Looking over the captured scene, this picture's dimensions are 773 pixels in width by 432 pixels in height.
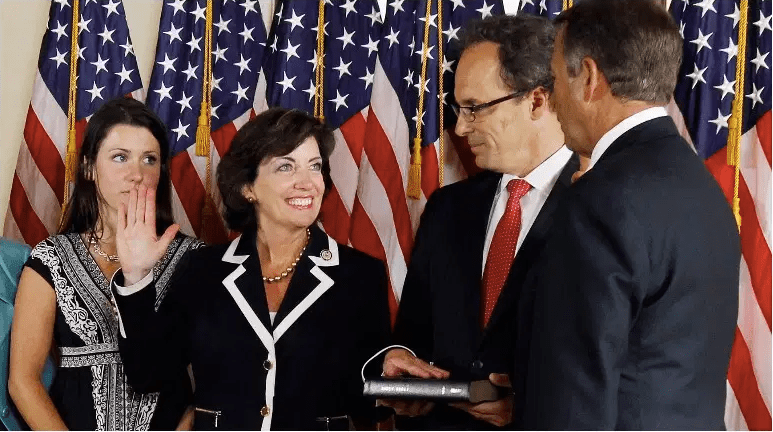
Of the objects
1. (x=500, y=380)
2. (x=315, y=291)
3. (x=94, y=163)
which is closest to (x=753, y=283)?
(x=500, y=380)

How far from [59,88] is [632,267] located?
2.50 metres

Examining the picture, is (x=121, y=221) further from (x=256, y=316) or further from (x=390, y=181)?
(x=390, y=181)

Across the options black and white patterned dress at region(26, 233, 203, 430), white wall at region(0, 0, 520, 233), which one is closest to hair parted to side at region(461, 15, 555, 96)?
black and white patterned dress at region(26, 233, 203, 430)

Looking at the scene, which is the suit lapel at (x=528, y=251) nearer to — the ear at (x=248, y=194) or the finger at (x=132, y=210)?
the ear at (x=248, y=194)

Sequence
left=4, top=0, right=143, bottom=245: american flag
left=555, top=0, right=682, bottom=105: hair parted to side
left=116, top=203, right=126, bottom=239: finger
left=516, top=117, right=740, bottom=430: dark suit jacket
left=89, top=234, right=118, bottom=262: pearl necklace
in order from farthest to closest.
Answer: left=4, top=0, right=143, bottom=245: american flag
left=89, top=234, right=118, bottom=262: pearl necklace
left=116, top=203, right=126, bottom=239: finger
left=555, top=0, right=682, bottom=105: hair parted to side
left=516, top=117, right=740, bottom=430: dark suit jacket

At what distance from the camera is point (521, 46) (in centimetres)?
268

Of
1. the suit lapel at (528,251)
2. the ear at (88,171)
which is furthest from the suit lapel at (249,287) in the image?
the suit lapel at (528,251)

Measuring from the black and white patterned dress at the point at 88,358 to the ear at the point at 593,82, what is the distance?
153 centimetres

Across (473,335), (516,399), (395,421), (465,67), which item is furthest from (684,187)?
(395,421)

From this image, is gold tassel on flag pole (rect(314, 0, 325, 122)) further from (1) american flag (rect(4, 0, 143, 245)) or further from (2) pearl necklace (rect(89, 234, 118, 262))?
(2) pearl necklace (rect(89, 234, 118, 262))

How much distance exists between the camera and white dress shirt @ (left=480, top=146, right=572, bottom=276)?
2.56 metres

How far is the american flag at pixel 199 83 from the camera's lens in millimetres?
3504

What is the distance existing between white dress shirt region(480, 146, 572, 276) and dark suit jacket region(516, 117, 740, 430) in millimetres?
719

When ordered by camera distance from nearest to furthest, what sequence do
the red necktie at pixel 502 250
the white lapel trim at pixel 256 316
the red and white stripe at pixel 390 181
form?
the red necktie at pixel 502 250, the white lapel trim at pixel 256 316, the red and white stripe at pixel 390 181
